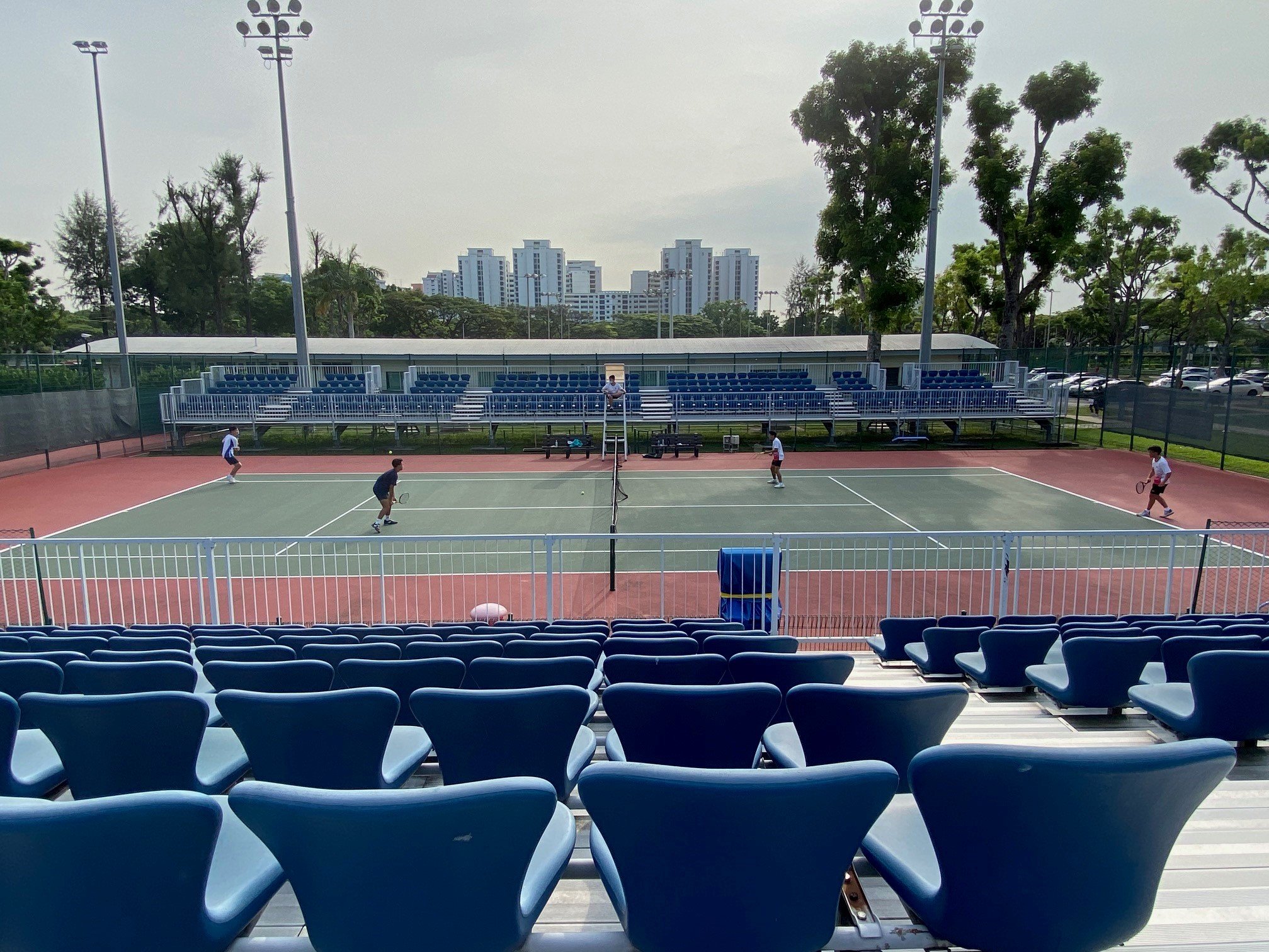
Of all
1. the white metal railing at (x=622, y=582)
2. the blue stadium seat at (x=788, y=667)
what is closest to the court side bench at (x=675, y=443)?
the white metal railing at (x=622, y=582)

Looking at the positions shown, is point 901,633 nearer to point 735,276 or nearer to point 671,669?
A: point 671,669

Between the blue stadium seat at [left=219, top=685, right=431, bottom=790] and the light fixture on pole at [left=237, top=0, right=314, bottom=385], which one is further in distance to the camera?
the light fixture on pole at [left=237, top=0, right=314, bottom=385]

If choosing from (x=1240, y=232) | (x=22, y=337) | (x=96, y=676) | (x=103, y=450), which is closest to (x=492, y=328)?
(x=22, y=337)

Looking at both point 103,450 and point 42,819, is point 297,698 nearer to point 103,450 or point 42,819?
point 42,819

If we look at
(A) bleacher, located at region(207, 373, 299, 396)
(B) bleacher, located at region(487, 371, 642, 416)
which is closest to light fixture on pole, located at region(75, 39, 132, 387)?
(A) bleacher, located at region(207, 373, 299, 396)

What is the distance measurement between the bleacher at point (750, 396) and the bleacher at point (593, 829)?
26.9 metres

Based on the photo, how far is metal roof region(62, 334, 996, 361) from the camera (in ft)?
117

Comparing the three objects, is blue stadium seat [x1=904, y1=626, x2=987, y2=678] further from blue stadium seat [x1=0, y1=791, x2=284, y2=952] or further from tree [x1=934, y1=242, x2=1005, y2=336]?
tree [x1=934, y1=242, x2=1005, y2=336]

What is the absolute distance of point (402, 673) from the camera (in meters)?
3.85

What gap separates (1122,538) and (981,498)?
5289mm

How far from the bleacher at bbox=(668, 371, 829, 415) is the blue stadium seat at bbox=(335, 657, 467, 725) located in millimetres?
26106

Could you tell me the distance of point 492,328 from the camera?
86.6 m

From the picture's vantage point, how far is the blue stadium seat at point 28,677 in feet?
12.8

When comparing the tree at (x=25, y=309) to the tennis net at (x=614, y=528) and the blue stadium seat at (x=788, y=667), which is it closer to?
the tennis net at (x=614, y=528)
